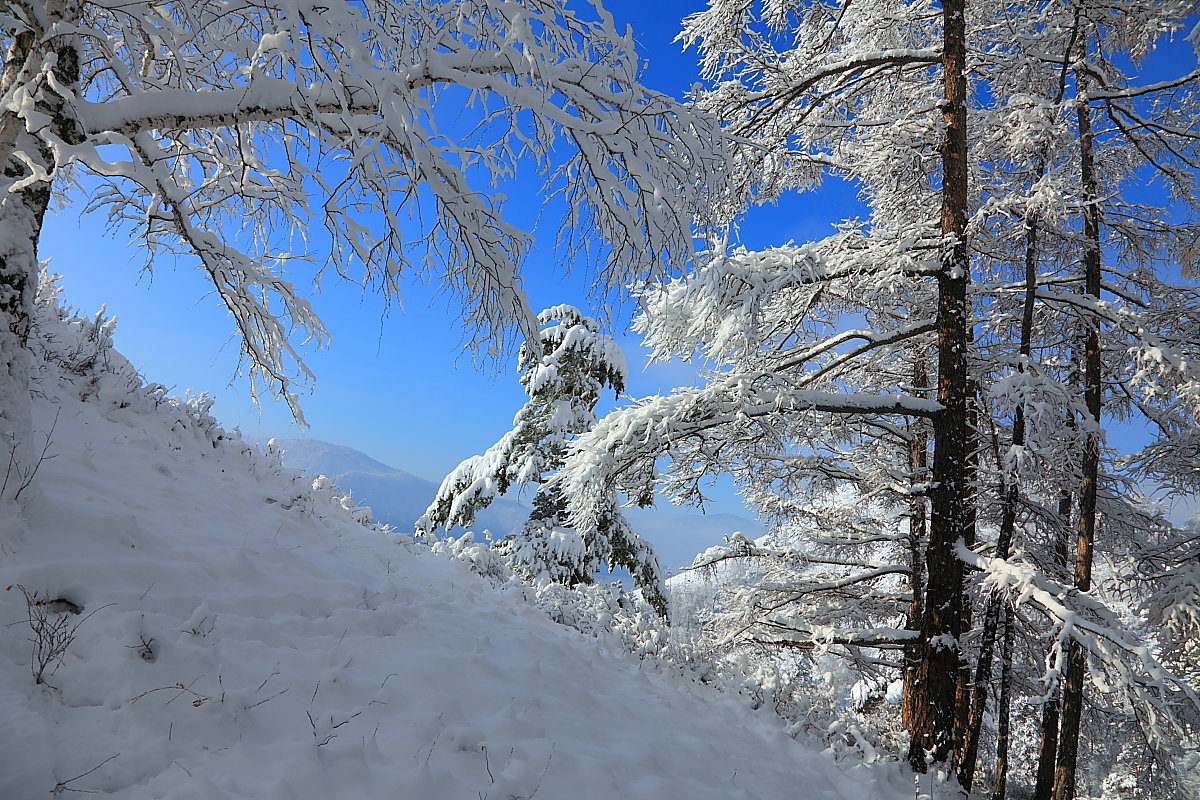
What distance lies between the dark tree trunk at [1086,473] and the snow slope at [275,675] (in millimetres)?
3548

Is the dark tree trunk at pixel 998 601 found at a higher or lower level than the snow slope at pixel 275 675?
higher

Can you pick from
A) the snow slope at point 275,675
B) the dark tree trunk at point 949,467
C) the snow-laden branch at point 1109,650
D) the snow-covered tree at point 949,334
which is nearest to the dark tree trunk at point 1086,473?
the snow-covered tree at point 949,334

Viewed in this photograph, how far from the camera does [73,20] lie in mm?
3629

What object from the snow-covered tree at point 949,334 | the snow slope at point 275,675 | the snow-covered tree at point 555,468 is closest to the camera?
the snow slope at point 275,675

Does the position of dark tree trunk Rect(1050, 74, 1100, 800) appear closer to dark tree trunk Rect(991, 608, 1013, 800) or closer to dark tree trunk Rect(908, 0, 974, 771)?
dark tree trunk Rect(991, 608, 1013, 800)

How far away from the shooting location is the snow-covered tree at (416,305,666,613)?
11.3m

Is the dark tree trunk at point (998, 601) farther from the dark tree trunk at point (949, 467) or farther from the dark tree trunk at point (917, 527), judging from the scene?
the dark tree trunk at point (917, 527)

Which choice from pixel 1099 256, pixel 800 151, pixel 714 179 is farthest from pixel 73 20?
pixel 1099 256

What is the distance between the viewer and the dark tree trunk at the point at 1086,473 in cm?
674

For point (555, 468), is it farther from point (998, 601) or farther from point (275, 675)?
point (275, 675)

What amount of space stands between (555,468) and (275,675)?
7.91 meters

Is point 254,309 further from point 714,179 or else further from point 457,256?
point 714,179

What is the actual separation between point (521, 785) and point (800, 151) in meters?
7.57

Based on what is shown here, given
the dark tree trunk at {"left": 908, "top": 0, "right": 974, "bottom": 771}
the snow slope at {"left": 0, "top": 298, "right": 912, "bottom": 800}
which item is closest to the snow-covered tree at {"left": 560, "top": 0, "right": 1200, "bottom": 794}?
the dark tree trunk at {"left": 908, "top": 0, "right": 974, "bottom": 771}
